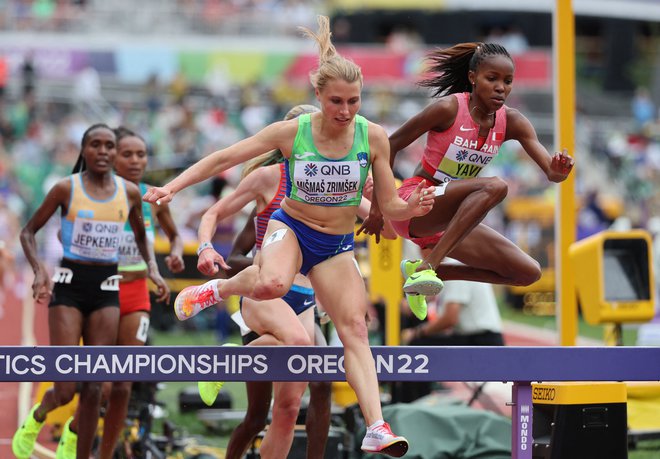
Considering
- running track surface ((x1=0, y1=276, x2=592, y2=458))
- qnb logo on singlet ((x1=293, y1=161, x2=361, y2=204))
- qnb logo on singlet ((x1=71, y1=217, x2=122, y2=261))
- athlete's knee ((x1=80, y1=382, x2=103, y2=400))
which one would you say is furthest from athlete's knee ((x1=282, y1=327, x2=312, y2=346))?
running track surface ((x1=0, y1=276, x2=592, y2=458))

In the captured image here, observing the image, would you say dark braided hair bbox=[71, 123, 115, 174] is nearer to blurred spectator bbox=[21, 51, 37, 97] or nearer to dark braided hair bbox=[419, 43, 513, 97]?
dark braided hair bbox=[419, 43, 513, 97]

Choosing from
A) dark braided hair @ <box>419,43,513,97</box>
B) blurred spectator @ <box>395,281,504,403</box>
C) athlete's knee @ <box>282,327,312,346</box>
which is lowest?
athlete's knee @ <box>282,327,312,346</box>

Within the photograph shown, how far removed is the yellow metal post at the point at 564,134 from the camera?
9750 mm

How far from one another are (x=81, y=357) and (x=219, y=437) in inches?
170

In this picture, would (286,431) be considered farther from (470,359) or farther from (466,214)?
(466,214)

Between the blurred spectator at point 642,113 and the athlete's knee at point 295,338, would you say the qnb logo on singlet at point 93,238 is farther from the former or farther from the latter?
the blurred spectator at point 642,113

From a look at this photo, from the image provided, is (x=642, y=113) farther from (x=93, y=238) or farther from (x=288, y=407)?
(x=288, y=407)

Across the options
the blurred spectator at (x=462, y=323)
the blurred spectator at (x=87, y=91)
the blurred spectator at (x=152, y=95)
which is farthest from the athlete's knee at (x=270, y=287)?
the blurred spectator at (x=87, y=91)

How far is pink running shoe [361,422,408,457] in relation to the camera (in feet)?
20.6

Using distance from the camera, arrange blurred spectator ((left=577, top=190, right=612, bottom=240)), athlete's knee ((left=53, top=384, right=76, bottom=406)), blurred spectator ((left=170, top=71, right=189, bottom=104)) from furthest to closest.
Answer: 1. blurred spectator ((left=170, top=71, right=189, bottom=104))
2. blurred spectator ((left=577, top=190, right=612, bottom=240))
3. athlete's knee ((left=53, top=384, right=76, bottom=406))

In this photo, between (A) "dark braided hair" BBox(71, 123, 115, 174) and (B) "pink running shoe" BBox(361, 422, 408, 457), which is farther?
(A) "dark braided hair" BBox(71, 123, 115, 174)

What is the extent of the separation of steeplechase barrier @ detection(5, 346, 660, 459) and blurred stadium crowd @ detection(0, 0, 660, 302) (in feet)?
49.0

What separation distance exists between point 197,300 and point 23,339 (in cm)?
1095

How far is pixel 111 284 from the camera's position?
27.4 feet
